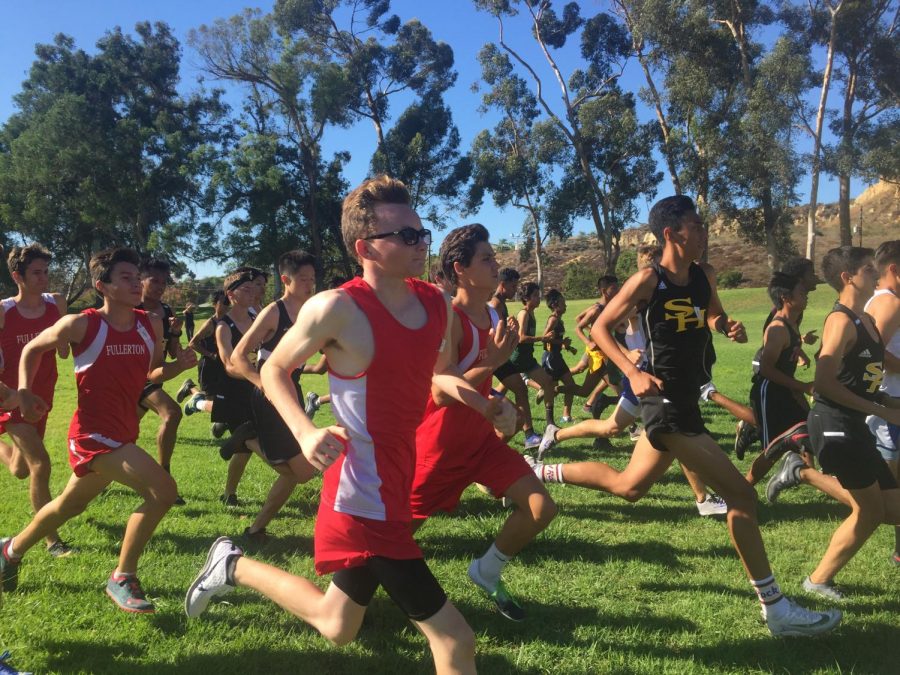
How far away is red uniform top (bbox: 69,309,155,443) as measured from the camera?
159 inches

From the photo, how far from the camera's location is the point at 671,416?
153 inches

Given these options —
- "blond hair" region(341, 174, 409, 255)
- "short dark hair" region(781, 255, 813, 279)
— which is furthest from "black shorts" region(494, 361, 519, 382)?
"blond hair" region(341, 174, 409, 255)

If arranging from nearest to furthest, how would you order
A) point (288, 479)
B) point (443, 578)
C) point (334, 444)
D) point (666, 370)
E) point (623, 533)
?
1. point (334, 444)
2. point (666, 370)
3. point (443, 578)
4. point (288, 479)
5. point (623, 533)

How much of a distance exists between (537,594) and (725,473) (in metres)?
1.42

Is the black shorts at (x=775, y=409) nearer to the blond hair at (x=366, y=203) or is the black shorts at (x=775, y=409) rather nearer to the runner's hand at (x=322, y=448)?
the blond hair at (x=366, y=203)

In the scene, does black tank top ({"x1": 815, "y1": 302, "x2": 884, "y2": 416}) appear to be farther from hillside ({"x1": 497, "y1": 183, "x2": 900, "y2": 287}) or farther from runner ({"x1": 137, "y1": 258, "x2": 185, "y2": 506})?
hillside ({"x1": 497, "y1": 183, "x2": 900, "y2": 287})

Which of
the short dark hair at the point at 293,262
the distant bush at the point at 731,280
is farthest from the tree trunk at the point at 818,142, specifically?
the short dark hair at the point at 293,262

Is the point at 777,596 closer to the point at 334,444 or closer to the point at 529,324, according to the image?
the point at 334,444

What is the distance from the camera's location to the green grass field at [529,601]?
11.3ft

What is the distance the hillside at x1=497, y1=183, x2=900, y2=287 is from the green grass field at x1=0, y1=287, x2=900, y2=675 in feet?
154

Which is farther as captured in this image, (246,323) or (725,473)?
(246,323)

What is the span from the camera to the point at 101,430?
4027mm

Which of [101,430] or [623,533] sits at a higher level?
[101,430]

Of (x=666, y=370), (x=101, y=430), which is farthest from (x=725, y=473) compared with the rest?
(x=101, y=430)
